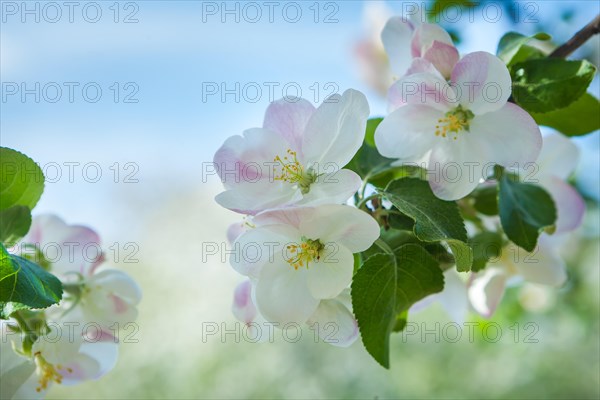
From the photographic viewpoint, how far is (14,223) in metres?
0.59

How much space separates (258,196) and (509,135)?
0.20 m

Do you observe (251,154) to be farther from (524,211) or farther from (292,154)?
(524,211)

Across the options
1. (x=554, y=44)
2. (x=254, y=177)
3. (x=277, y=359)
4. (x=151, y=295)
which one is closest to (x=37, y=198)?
(x=254, y=177)

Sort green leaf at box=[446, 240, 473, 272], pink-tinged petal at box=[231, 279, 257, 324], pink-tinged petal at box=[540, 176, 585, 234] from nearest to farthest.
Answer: green leaf at box=[446, 240, 473, 272] < pink-tinged petal at box=[231, 279, 257, 324] < pink-tinged petal at box=[540, 176, 585, 234]

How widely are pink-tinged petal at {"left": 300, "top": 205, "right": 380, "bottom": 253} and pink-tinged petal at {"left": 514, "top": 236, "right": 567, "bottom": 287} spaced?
28 cm

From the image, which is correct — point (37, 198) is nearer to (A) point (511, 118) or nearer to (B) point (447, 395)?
(A) point (511, 118)

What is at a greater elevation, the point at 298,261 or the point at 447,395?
the point at 298,261

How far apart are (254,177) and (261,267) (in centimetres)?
7

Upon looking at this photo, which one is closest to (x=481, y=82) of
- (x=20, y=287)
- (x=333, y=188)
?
(x=333, y=188)

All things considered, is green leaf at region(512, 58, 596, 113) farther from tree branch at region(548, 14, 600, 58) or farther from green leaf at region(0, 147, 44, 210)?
green leaf at region(0, 147, 44, 210)

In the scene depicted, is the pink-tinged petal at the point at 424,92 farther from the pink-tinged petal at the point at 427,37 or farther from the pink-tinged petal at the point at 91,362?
the pink-tinged petal at the point at 91,362

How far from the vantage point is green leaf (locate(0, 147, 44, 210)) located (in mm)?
587

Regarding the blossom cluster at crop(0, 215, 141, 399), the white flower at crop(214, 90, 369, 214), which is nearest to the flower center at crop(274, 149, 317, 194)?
the white flower at crop(214, 90, 369, 214)

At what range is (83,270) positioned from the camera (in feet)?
2.17
